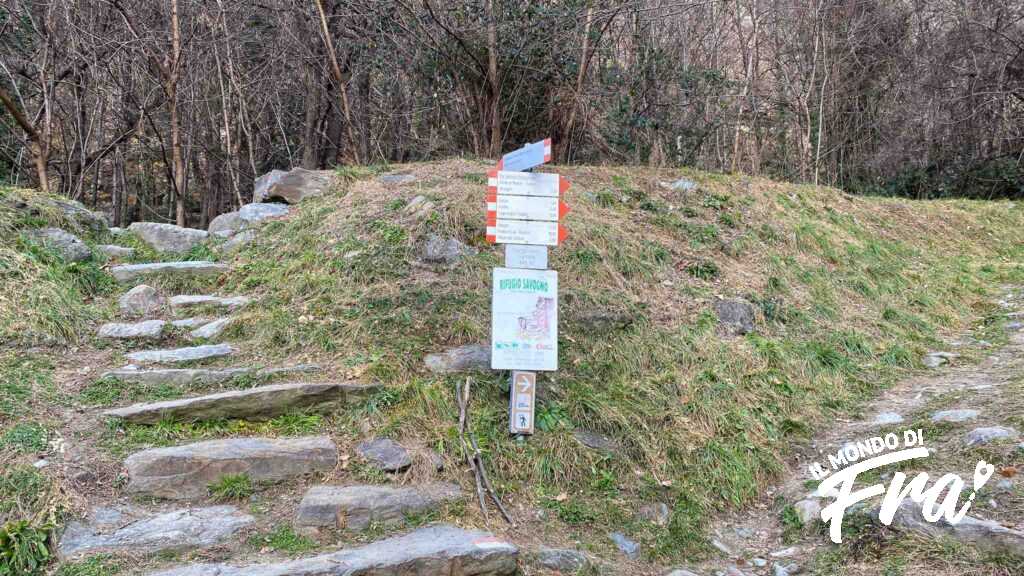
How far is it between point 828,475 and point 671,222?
12.3ft

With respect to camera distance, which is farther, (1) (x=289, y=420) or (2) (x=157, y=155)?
(2) (x=157, y=155)

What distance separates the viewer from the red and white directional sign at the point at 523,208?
4355mm

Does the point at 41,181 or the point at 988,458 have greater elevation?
the point at 41,181

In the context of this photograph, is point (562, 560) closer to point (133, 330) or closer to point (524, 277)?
point (524, 277)

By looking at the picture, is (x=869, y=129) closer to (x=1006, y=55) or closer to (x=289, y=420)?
(x=1006, y=55)

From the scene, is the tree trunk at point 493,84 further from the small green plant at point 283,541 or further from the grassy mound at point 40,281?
the small green plant at point 283,541

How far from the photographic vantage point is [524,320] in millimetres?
4434

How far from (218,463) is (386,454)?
0.90 meters

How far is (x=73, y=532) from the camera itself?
3312 millimetres

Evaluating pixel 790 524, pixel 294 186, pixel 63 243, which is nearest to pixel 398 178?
pixel 294 186

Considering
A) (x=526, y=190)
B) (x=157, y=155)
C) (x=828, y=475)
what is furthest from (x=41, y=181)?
(x=828, y=475)

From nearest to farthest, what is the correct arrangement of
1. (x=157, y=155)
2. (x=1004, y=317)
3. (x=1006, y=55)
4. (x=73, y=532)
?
(x=73, y=532) < (x=1004, y=317) < (x=157, y=155) < (x=1006, y=55)

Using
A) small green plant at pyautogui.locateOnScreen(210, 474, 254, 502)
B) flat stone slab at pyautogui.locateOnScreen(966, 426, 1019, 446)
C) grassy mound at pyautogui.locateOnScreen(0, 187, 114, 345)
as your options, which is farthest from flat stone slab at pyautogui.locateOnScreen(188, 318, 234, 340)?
flat stone slab at pyautogui.locateOnScreen(966, 426, 1019, 446)

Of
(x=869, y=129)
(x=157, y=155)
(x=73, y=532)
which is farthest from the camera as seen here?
(x=869, y=129)
